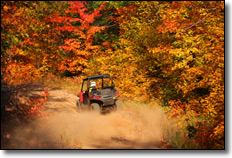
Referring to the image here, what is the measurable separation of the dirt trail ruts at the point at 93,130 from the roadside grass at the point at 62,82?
3836mm

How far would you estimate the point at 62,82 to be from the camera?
49.0ft

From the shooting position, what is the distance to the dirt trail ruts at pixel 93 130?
598 cm

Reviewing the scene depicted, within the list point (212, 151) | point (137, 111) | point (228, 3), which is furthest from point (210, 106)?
point (228, 3)

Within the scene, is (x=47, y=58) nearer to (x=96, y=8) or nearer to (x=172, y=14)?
(x=96, y=8)

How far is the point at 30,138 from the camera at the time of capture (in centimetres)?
602

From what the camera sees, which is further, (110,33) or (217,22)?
(110,33)

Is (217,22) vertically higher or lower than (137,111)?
higher

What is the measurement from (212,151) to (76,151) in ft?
11.9

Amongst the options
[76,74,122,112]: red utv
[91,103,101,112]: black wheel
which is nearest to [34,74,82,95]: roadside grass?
[76,74,122,112]: red utv

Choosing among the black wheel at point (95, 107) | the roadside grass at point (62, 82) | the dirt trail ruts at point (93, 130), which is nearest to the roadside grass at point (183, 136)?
the dirt trail ruts at point (93, 130)

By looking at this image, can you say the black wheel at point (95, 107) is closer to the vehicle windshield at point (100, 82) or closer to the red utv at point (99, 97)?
the red utv at point (99, 97)

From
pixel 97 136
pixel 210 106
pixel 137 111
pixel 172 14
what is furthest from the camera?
pixel 172 14

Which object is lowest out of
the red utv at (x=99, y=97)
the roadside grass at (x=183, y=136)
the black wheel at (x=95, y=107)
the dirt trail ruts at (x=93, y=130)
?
the roadside grass at (x=183, y=136)

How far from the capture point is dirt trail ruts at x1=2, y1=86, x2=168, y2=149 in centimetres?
598
